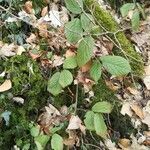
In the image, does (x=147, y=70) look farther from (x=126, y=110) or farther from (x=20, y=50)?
(x=20, y=50)

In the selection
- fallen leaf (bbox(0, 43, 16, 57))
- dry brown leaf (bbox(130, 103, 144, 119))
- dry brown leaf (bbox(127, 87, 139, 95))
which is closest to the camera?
fallen leaf (bbox(0, 43, 16, 57))

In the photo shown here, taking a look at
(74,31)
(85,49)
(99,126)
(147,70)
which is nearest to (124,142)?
(99,126)

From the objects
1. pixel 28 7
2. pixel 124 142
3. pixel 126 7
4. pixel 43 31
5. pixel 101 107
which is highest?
pixel 126 7

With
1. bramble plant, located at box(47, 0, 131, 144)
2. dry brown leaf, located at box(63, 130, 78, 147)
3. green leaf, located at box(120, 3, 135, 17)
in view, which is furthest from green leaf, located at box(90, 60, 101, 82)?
green leaf, located at box(120, 3, 135, 17)

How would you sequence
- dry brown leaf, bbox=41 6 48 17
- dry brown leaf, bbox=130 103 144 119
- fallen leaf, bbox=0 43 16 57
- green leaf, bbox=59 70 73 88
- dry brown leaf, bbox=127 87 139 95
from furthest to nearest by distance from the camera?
dry brown leaf, bbox=41 6 48 17 → dry brown leaf, bbox=127 87 139 95 → dry brown leaf, bbox=130 103 144 119 → fallen leaf, bbox=0 43 16 57 → green leaf, bbox=59 70 73 88

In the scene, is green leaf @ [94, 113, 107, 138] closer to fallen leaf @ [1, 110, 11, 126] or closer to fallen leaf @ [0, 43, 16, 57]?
fallen leaf @ [1, 110, 11, 126]

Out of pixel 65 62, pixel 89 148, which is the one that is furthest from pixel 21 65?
pixel 89 148

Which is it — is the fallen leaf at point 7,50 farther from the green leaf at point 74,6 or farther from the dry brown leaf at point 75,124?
the dry brown leaf at point 75,124
